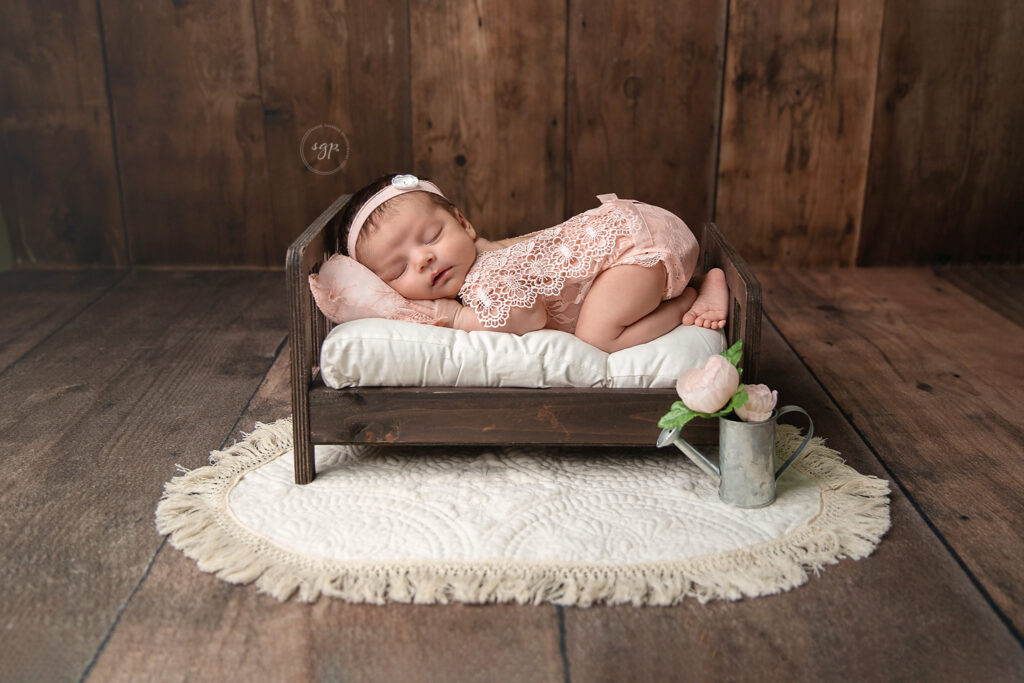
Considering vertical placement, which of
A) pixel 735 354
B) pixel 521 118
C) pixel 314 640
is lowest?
pixel 314 640

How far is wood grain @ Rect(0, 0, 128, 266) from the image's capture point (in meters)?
2.56

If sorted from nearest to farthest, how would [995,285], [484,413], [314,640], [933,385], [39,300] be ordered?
[314,640] < [484,413] < [933,385] < [39,300] < [995,285]

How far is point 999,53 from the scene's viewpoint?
2564mm

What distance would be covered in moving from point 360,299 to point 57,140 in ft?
5.41

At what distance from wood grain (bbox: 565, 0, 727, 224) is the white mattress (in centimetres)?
132

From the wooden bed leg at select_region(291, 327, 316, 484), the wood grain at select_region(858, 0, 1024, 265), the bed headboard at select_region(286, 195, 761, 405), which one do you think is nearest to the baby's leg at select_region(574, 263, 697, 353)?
the bed headboard at select_region(286, 195, 761, 405)

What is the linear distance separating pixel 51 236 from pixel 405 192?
169 centimetres

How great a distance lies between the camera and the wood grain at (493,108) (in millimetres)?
2539

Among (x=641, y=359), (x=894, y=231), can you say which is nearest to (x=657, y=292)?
(x=641, y=359)

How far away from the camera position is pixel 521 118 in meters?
2.62

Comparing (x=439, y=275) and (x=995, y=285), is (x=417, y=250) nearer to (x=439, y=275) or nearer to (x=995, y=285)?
(x=439, y=275)

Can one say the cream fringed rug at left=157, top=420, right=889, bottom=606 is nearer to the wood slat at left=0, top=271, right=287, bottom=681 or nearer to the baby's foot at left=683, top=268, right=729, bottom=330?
the wood slat at left=0, top=271, right=287, bottom=681

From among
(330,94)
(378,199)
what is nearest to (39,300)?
(330,94)

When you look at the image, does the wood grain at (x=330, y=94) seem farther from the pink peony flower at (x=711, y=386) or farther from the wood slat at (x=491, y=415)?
the pink peony flower at (x=711, y=386)
